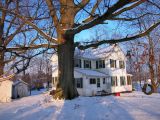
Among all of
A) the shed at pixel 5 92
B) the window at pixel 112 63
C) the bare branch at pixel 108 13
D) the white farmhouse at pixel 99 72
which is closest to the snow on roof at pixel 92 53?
the white farmhouse at pixel 99 72

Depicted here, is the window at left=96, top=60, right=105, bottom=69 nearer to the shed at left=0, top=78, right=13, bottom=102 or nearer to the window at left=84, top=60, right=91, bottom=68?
the window at left=84, top=60, right=91, bottom=68

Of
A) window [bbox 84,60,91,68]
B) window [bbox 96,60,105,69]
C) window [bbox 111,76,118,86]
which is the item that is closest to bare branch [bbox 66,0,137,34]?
window [bbox 84,60,91,68]

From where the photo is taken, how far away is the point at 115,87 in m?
36.9

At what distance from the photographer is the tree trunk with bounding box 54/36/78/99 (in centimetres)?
1425

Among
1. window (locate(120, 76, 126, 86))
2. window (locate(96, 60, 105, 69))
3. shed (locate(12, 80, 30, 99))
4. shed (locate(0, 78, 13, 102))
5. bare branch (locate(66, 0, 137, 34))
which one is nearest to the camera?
bare branch (locate(66, 0, 137, 34))

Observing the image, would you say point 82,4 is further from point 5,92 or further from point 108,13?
point 5,92

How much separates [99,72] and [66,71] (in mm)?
22022

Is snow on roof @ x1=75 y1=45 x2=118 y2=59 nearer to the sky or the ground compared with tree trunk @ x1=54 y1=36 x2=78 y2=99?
nearer to the sky

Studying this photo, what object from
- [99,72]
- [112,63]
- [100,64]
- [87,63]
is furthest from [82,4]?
A: [112,63]

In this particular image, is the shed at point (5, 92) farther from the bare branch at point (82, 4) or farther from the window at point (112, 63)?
the window at point (112, 63)

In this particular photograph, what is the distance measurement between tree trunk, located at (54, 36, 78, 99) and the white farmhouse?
1641 cm

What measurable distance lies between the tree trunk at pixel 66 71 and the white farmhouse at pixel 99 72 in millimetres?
16409

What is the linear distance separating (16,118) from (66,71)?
632 centimetres

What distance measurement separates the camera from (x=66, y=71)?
14617 mm
